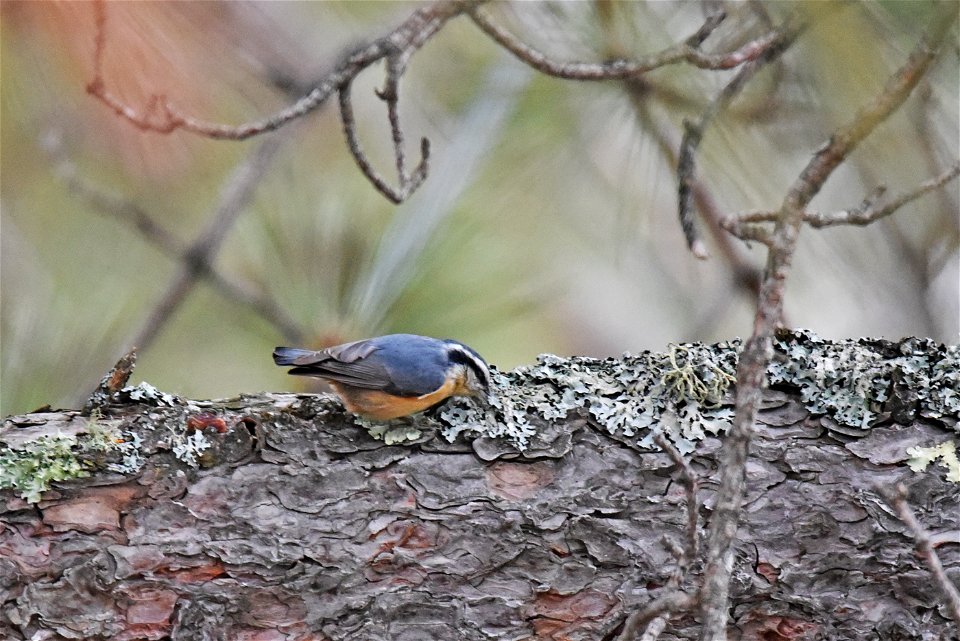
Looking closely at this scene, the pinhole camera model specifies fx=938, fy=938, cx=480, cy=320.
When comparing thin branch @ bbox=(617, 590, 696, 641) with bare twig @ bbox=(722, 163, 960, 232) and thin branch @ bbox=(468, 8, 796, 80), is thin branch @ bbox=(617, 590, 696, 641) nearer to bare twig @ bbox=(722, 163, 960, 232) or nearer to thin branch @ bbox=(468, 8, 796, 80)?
bare twig @ bbox=(722, 163, 960, 232)

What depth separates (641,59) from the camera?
1.55 metres

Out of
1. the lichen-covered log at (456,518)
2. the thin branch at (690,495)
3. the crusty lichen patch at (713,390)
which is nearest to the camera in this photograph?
the thin branch at (690,495)

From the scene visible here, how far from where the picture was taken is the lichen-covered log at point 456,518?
1.28m

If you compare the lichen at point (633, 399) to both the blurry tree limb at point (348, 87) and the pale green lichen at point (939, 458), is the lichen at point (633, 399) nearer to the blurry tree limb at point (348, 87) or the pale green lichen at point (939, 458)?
the pale green lichen at point (939, 458)

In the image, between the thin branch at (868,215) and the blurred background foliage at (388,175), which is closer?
the thin branch at (868,215)

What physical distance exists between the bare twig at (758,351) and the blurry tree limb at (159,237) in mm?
1234

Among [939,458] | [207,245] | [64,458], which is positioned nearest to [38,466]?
[64,458]

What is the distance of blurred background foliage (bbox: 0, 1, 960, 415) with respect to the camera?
1.88 metres

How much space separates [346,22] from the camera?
7.12 ft

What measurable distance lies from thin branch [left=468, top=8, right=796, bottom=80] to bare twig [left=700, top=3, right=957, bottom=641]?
1.67 feet

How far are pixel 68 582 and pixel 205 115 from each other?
1.14 m

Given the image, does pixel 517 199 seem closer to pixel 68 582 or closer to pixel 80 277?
pixel 80 277

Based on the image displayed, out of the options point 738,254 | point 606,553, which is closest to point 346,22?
point 738,254

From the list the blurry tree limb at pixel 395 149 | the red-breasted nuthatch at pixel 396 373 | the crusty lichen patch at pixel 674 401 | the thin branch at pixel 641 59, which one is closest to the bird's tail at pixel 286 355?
the red-breasted nuthatch at pixel 396 373
